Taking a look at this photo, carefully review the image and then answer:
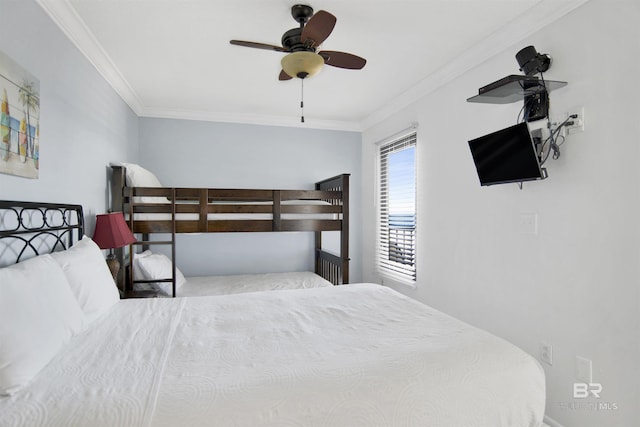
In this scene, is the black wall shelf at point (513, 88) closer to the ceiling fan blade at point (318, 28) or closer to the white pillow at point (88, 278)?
the ceiling fan blade at point (318, 28)

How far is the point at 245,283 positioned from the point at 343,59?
2.36 meters

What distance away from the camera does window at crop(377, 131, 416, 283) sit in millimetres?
3439

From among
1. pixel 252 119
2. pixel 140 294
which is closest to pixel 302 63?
pixel 140 294

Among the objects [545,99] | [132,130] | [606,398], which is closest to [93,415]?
[606,398]

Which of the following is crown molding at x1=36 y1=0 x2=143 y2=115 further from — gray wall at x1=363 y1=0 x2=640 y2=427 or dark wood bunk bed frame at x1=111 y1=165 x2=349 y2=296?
gray wall at x1=363 y1=0 x2=640 y2=427

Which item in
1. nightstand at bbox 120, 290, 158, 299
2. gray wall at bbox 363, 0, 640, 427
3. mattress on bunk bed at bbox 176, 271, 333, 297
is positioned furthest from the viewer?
mattress on bunk bed at bbox 176, 271, 333, 297

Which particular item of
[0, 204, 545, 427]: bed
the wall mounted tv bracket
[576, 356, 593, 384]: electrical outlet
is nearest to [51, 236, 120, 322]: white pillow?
[0, 204, 545, 427]: bed

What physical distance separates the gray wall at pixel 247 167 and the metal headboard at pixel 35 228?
180 centimetres

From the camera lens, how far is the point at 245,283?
351 cm

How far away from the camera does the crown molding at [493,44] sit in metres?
1.91

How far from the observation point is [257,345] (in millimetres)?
1408

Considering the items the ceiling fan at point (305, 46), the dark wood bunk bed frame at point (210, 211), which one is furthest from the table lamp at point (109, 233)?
the ceiling fan at point (305, 46)

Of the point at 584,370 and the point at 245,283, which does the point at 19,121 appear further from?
the point at 584,370

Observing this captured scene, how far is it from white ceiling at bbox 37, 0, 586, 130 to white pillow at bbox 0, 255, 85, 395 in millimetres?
1471
